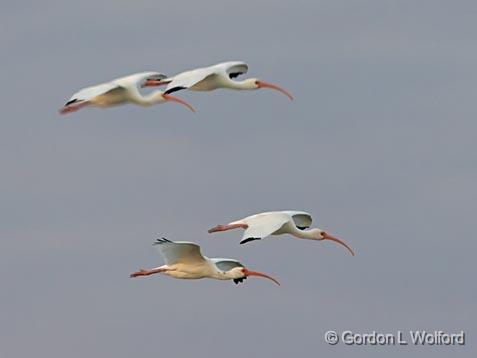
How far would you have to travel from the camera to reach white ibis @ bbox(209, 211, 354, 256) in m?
81.7

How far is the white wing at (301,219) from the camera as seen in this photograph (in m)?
88.0

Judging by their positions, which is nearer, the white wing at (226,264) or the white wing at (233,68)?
the white wing at (226,264)

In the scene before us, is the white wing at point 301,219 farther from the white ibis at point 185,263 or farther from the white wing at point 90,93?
the white wing at point 90,93

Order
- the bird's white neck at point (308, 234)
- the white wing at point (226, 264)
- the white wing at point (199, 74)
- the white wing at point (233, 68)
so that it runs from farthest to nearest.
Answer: the bird's white neck at point (308, 234)
the white wing at point (233, 68)
the white wing at point (226, 264)
the white wing at point (199, 74)

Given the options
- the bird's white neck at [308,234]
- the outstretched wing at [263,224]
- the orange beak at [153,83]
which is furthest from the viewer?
the bird's white neck at [308,234]

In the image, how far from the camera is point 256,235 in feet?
266

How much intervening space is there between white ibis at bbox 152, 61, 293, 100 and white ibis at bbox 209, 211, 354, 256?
3.93m

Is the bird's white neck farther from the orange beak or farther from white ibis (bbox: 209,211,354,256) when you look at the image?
the orange beak

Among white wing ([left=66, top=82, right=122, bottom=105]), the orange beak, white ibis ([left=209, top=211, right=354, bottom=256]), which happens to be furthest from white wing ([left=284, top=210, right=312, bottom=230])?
white wing ([left=66, top=82, right=122, bottom=105])

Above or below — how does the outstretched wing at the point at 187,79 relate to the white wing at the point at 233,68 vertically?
below

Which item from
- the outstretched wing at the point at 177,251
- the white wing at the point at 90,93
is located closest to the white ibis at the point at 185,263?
the outstretched wing at the point at 177,251

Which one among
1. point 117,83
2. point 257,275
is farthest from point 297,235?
point 117,83

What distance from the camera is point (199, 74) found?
85438 mm

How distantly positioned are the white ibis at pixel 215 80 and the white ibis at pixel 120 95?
0.57 meters
